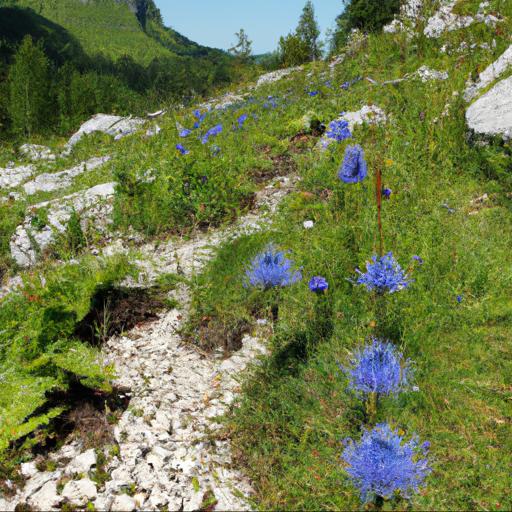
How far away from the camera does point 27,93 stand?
17.3 meters

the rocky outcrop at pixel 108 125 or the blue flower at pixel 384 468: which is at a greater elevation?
the rocky outcrop at pixel 108 125

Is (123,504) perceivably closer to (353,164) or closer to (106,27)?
(353,164)

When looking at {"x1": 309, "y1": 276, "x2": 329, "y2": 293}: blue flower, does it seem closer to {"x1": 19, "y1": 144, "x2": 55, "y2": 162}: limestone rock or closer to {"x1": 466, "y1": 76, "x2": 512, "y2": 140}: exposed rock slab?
{"x1": 466, "y1": 76, "x2": 512, "y2": 140}: exposed rock slab

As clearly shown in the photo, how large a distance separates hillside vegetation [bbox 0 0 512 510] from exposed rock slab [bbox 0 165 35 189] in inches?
155

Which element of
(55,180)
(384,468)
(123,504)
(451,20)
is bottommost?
(123,504)

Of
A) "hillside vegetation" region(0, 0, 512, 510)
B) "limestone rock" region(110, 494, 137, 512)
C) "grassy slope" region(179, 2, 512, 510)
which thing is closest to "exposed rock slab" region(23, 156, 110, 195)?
"hillside vegetation" region(0, 0, 512, 510)

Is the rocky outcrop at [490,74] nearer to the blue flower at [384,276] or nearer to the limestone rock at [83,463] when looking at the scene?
the blue flower at [384,276]

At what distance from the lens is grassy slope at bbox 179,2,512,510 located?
2225 mm

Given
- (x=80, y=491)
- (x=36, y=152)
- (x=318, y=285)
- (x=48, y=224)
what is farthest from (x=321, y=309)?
(x=36, y=152)

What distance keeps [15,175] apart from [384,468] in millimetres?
11294

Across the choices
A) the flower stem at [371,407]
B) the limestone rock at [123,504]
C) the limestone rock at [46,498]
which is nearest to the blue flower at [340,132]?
the flower stem at [371,407]

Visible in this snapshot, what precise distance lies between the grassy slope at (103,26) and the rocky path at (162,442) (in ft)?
396

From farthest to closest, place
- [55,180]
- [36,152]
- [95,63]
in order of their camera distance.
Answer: [95,63]
[36,152]
[55,180]

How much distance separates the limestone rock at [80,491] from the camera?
2196mm
